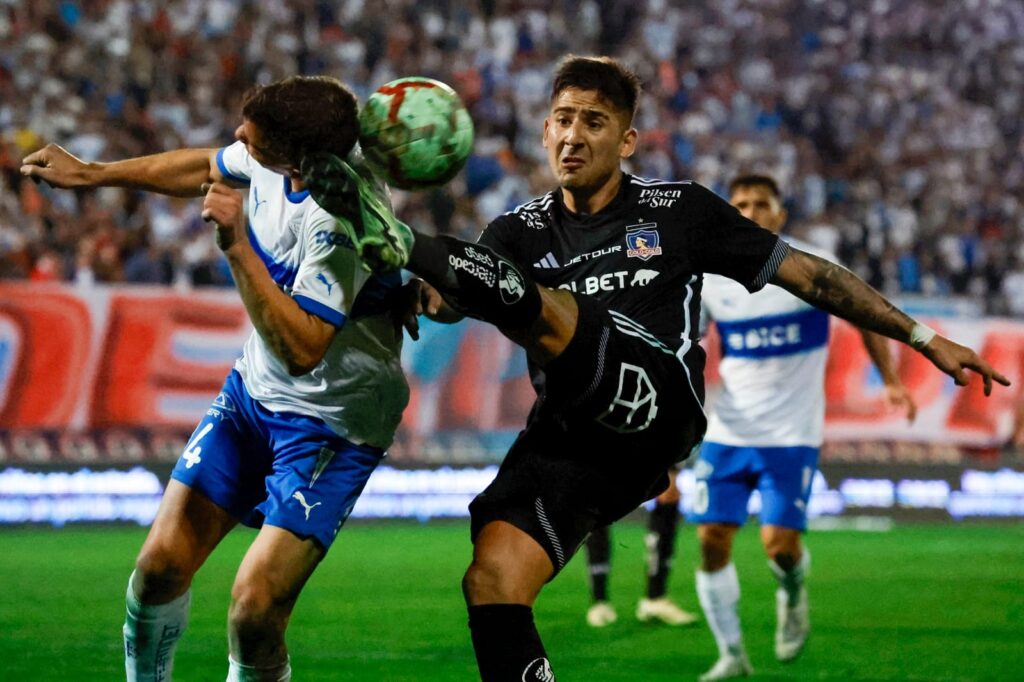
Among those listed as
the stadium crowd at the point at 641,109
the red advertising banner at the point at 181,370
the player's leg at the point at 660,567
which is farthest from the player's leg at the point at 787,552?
the stadium crowd at the point at 641,109

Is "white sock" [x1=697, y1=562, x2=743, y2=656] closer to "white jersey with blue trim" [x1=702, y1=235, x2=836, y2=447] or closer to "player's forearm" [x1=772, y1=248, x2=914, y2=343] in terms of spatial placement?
"white jersey with blue trim" [x1=702, y1=235, x2=836, y2=447]

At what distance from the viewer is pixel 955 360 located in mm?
4648

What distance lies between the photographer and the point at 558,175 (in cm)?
492

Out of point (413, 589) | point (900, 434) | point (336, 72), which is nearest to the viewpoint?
point (413, 589)

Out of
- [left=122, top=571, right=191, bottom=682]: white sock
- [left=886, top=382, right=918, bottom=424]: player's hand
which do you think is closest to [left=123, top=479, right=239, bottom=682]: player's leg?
[left=122, top=571, right=191, bottom=682]: white sock

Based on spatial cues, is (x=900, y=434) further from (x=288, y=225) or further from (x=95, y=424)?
(x=288, y=225)

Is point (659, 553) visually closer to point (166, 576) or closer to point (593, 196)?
point (593, 196)

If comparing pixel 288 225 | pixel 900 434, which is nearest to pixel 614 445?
pixel 288 225

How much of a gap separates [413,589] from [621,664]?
291 centimetres

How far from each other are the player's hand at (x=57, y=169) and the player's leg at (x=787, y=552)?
412 centimetres

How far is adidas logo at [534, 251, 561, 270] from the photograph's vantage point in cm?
487

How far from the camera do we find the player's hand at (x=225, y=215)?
392 centimetres

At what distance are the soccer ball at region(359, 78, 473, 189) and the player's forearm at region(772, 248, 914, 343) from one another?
127 cm

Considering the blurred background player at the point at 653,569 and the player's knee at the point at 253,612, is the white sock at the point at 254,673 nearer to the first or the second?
the player's knee at the point at 253,612
